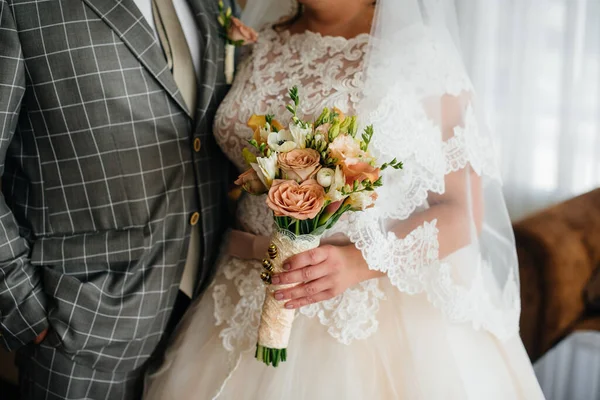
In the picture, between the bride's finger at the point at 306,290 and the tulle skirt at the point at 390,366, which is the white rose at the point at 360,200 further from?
the tulle skirt at the point at 390,366

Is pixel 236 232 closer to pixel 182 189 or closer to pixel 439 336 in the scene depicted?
pixel 182 189

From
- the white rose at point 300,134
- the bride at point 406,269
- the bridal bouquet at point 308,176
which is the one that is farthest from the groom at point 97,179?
the white rose at point 300,134

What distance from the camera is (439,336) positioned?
1.40 m

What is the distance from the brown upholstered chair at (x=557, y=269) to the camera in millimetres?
1640

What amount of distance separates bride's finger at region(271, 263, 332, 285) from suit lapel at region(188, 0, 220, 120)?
22.6 inches

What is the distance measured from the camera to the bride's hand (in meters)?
1.29

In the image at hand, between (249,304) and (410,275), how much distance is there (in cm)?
43

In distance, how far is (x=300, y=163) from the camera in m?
1.17

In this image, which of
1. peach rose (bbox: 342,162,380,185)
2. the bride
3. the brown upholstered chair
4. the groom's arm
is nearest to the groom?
the groom's arm

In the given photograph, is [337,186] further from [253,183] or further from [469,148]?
[469,148]

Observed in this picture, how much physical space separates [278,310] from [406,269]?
32cm

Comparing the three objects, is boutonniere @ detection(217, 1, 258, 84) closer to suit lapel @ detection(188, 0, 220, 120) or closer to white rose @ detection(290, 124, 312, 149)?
suit lapel @ detection(188, 0, 220, 120)

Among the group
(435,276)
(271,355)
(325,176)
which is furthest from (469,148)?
(271,355)

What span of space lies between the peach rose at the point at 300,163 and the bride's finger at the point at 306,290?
27 cm
